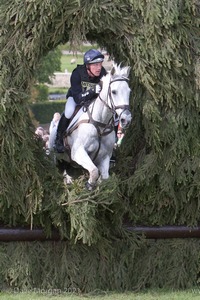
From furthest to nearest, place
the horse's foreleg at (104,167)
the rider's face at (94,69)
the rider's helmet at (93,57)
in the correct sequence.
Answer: the horse's foreleg at (104,167) → the rider's face at (94,69) → the rider's helmet at (93,57)

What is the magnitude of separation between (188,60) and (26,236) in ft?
8.29

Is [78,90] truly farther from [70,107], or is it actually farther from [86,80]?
[70,107]

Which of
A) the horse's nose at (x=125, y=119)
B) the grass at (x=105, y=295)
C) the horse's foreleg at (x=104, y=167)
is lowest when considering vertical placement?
the grass at (x=105, y=295)

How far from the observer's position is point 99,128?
9734 millimetres

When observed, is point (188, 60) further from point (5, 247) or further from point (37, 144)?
point (5, 247)

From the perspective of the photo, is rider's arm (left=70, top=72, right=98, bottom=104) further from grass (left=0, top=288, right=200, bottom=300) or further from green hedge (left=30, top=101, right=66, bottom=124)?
green hedge (left=30, top=101, right=66, bottom=124)

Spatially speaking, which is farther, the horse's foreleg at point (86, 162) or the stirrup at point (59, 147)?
the stirrup at point (59, 147)

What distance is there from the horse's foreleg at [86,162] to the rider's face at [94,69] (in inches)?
33.5

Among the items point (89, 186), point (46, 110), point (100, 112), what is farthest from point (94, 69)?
point (46, 110)

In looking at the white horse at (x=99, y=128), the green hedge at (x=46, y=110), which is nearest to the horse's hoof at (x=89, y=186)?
the white horse at (x=99, y=128)

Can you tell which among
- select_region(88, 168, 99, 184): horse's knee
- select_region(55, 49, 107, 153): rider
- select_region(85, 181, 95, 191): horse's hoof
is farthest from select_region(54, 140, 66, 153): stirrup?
select_region(85, 181, 95, 191): horse's hoof

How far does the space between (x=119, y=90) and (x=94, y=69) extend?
70 centimetres

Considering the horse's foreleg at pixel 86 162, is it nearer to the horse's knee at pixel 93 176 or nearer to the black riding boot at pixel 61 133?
the horse's knee at pixel 93 176

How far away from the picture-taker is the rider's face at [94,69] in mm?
9711
